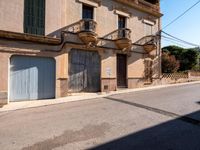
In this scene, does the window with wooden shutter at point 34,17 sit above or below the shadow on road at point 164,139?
above

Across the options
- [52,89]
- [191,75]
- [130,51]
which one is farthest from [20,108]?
[191,75]

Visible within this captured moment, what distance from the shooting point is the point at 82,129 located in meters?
5.52

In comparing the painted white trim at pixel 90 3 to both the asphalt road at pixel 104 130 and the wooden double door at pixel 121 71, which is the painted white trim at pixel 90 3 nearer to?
the wooden double door at pixel 121 71

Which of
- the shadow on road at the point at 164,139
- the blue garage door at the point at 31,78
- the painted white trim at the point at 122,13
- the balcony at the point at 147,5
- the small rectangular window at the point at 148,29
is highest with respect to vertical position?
the balcony at the point at 147,5

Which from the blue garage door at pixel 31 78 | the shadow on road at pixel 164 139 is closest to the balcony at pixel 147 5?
the blue garage door at pixel 31 78

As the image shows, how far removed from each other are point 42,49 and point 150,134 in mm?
8371

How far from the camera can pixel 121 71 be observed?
632 inches

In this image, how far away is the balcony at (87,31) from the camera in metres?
12.7

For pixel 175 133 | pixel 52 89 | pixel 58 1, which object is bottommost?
pixel 175 133

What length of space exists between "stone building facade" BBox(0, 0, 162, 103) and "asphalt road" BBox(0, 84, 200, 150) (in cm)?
402

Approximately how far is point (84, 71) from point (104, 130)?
28.3 ft

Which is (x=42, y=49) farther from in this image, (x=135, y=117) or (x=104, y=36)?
(x=135, y=117)

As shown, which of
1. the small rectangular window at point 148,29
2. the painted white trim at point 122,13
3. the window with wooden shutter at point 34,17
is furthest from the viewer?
the small rectangular window at point 148,29

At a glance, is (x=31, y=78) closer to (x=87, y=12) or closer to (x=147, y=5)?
(x=87, y=12)
